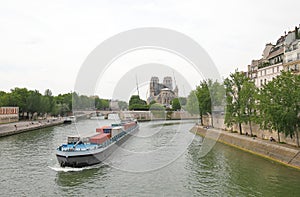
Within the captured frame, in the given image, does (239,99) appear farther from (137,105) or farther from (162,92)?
(162,92)

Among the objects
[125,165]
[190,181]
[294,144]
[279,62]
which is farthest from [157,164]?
[279,62]

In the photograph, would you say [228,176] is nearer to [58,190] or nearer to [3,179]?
[58,190]

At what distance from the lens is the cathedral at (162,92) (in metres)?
140

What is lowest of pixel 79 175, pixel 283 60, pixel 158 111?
pixel 79 175

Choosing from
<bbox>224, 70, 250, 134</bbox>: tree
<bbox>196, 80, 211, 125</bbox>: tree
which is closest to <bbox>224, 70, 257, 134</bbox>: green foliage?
<bbox>224, 70, 250, 134</bbox>: tree

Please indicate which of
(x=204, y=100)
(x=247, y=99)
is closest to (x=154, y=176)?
(x=247, y=99)

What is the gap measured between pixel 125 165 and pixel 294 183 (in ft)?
42.6

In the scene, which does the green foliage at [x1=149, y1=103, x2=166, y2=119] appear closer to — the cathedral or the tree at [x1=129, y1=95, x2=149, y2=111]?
the tree at [x1=129, y1=95, x2=149, y2=111]

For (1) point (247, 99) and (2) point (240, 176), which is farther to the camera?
(1) point (247, 99)

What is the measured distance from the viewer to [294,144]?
26.7 meters

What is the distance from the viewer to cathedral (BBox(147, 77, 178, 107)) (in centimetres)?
14000

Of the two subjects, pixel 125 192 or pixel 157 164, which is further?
pixel 157 164

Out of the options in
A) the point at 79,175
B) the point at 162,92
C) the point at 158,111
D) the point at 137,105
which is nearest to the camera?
the point at 79,175

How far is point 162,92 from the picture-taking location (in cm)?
13988
